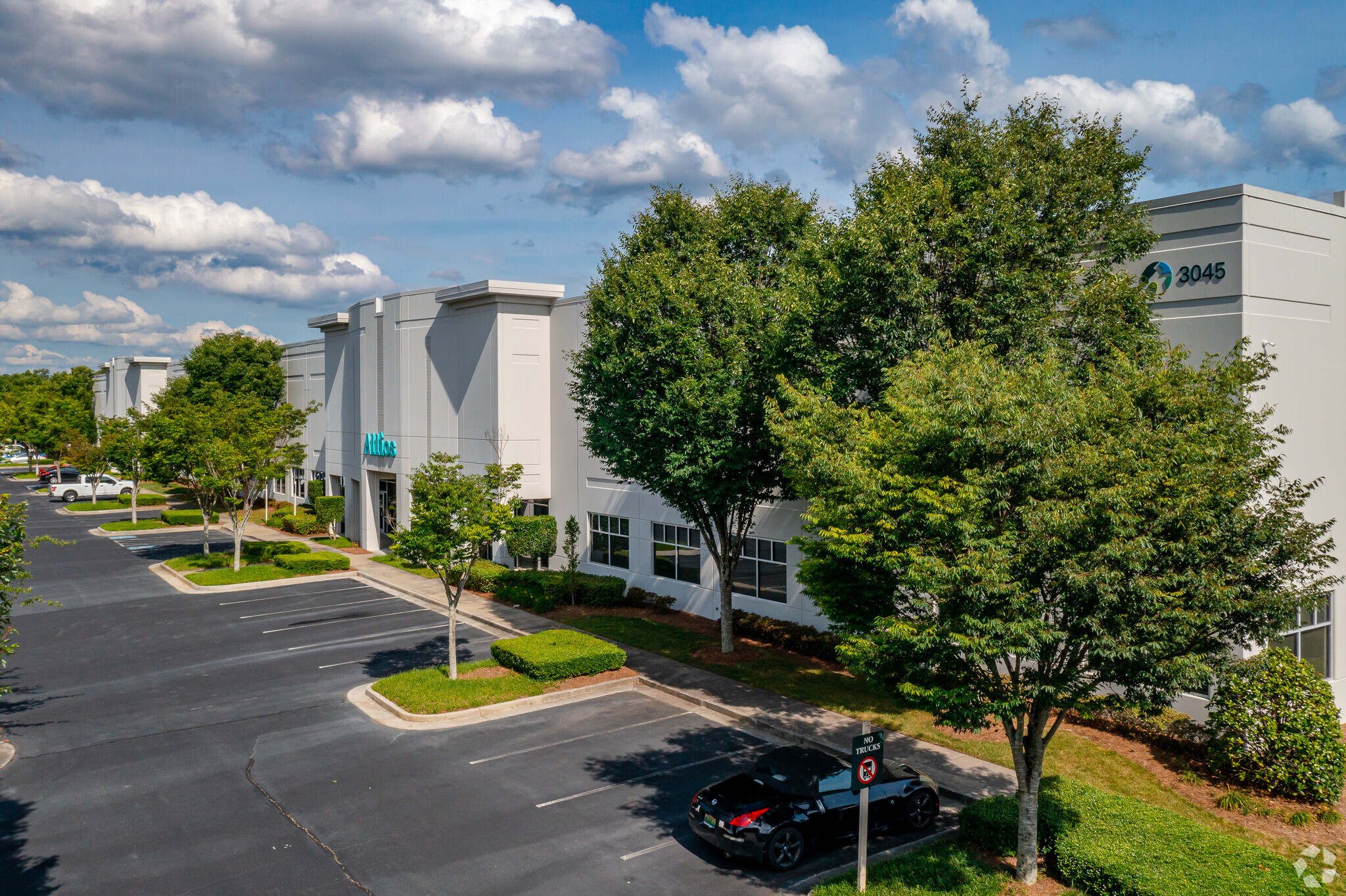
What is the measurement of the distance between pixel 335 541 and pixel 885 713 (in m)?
33.2

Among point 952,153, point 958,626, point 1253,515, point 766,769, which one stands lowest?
point 766,769

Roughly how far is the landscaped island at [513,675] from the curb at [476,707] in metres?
0.15

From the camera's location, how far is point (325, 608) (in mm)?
29344

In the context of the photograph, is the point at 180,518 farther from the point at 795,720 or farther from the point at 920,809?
the point at 920,809

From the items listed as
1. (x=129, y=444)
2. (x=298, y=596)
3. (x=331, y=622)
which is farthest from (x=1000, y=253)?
(x=129, y=444)

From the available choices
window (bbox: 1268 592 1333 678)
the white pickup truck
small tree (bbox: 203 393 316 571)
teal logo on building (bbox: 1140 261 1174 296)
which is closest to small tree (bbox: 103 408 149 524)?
small tree (bbox: 203 393 316 571)

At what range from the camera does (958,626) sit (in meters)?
9.98

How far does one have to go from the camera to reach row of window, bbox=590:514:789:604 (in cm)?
2580

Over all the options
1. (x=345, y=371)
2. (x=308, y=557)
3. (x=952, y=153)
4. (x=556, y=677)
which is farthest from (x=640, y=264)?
(x=345, y=371)

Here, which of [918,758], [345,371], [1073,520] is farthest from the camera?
[345,371]

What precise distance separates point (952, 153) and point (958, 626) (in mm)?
11356

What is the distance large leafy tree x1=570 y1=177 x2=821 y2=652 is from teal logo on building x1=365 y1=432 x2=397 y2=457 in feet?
65.2

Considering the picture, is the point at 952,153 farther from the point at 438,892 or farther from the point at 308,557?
the point at 308,557

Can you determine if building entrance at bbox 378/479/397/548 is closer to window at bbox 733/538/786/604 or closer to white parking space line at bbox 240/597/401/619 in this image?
white parking space line at bbox 240/597/401/619
